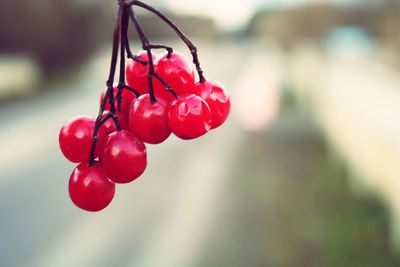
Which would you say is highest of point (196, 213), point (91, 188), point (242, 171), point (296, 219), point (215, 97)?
point (242, 171)

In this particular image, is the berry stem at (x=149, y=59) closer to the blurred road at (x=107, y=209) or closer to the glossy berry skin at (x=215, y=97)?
the glossy berry skin at (x=215, y=97)

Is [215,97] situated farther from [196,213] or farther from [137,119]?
[196,213]

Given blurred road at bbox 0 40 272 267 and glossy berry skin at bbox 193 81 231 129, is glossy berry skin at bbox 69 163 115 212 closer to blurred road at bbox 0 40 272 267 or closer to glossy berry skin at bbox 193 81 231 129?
glossy berry skin at bbox 193 81 231 129

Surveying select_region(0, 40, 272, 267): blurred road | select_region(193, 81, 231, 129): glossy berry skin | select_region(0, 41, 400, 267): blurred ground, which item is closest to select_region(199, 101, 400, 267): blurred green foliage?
select_region(0, 41, 400, 267): blurred ground

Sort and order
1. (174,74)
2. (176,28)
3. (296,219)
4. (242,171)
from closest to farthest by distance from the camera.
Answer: (176,28) < (174,74) < (296,219) < (242,171)

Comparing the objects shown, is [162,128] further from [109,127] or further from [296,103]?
[296,103]

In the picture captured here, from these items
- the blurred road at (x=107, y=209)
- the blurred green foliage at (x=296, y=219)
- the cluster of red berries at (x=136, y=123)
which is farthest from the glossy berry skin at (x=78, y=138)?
the blurred green foliage at (x=296, y=219)

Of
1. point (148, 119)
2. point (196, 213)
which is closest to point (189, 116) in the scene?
point (148, 119)
